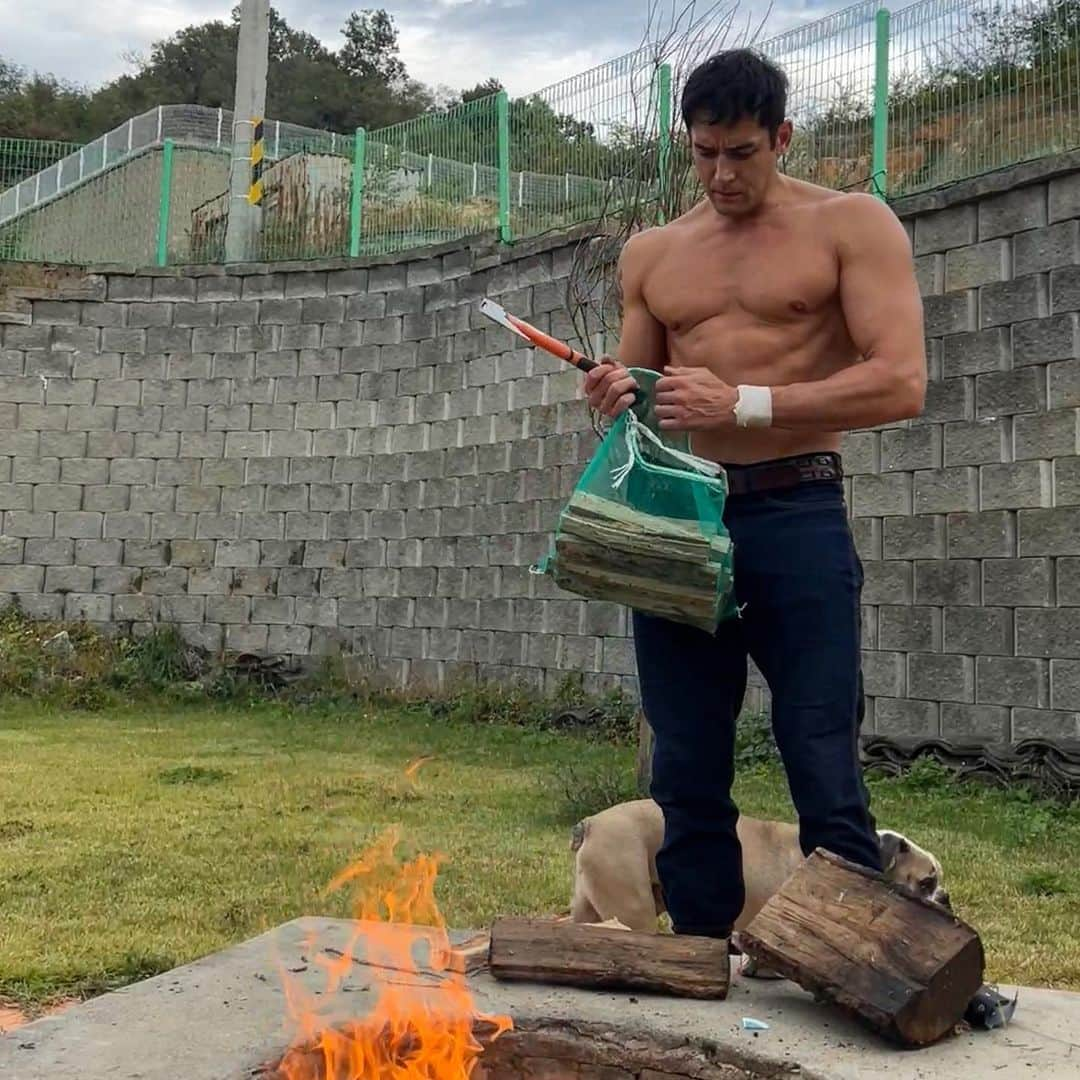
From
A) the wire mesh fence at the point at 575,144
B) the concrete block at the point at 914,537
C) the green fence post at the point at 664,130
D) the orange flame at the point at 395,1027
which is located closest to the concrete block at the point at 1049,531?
the concrete block at the point at 914,537

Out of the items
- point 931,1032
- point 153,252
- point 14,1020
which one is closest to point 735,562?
point 931,1032

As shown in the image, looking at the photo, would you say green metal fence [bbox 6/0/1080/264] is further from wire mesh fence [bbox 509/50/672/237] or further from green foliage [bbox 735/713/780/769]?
green foliage [bbox 735/713/780/769]

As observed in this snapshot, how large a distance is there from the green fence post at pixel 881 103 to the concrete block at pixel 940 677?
282 centimetres

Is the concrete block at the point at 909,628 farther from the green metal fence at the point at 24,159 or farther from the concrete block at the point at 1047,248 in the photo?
the green metal fence at the point at 24,159

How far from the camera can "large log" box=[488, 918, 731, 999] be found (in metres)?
2.50

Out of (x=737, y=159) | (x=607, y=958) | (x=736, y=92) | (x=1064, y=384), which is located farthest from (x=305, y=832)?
(x=1064, y=384)

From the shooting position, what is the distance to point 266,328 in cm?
1155

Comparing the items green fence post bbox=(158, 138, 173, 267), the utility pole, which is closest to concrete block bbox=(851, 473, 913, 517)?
the utility pole

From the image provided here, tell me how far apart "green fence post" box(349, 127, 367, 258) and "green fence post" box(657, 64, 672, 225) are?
4.58 m

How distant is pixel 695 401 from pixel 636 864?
5.57 ft

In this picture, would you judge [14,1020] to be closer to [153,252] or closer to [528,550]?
[528,550]

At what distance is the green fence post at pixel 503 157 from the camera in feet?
33.4

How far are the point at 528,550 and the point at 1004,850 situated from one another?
Result: 4.90 meters

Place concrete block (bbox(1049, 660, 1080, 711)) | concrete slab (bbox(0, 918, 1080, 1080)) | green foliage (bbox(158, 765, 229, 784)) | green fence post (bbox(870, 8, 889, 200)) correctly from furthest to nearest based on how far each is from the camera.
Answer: green fence post (bbox(870, 8, 889, 200)), green foliage (bbox(158, 765, 229, 784)), concrete block (bbox(1049, 660, 1080, 711)), concrete slab (bbox(0, 918, 1080, 1080))
